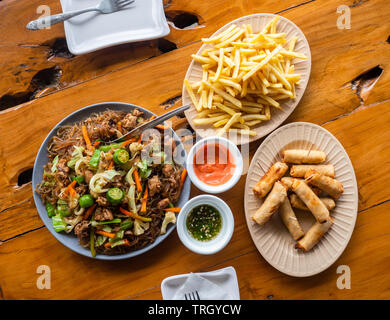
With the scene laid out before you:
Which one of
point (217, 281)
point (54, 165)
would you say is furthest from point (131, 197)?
point (217, 281)

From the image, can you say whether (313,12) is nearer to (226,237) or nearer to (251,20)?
(251,20)

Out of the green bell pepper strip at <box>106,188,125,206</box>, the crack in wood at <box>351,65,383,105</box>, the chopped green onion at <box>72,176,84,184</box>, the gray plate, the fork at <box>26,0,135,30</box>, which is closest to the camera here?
the green bell pepper strip at <box>106,188,125,206</box>

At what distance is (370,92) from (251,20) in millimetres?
1234

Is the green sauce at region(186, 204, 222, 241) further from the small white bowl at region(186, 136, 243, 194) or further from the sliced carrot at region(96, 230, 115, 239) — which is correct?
the sliced carrot at region(96, 230, 115, 239)

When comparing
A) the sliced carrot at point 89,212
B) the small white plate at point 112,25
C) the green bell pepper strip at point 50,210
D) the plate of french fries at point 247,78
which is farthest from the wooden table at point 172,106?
the sliced carrot at point 89,212

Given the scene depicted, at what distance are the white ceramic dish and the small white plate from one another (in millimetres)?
2061

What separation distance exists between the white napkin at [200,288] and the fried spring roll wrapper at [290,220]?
0.75 meters

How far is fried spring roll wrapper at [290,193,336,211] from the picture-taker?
2.60 m

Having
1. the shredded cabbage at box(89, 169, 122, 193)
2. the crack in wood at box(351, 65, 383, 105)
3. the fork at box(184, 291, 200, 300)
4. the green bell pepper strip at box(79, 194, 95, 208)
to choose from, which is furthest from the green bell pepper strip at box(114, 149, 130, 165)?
the crack in wood at box(351, 65, 383, 105)

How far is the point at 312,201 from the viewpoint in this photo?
2.52 metres

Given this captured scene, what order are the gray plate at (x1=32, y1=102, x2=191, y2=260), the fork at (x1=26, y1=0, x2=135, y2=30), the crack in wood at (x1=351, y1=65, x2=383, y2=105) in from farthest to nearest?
the crack in wood at (x1=351, y1=65, x2=383, y2=105) → the fork at (x1=26, y1=0, x2=135, y2=30) → the gray plate at (x1=32, y1=102, x2=191, y2=260)

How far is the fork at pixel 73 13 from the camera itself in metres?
2.73

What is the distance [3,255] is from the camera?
2799 mm

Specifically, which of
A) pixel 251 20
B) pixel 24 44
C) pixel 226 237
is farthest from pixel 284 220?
pixel 24 44
